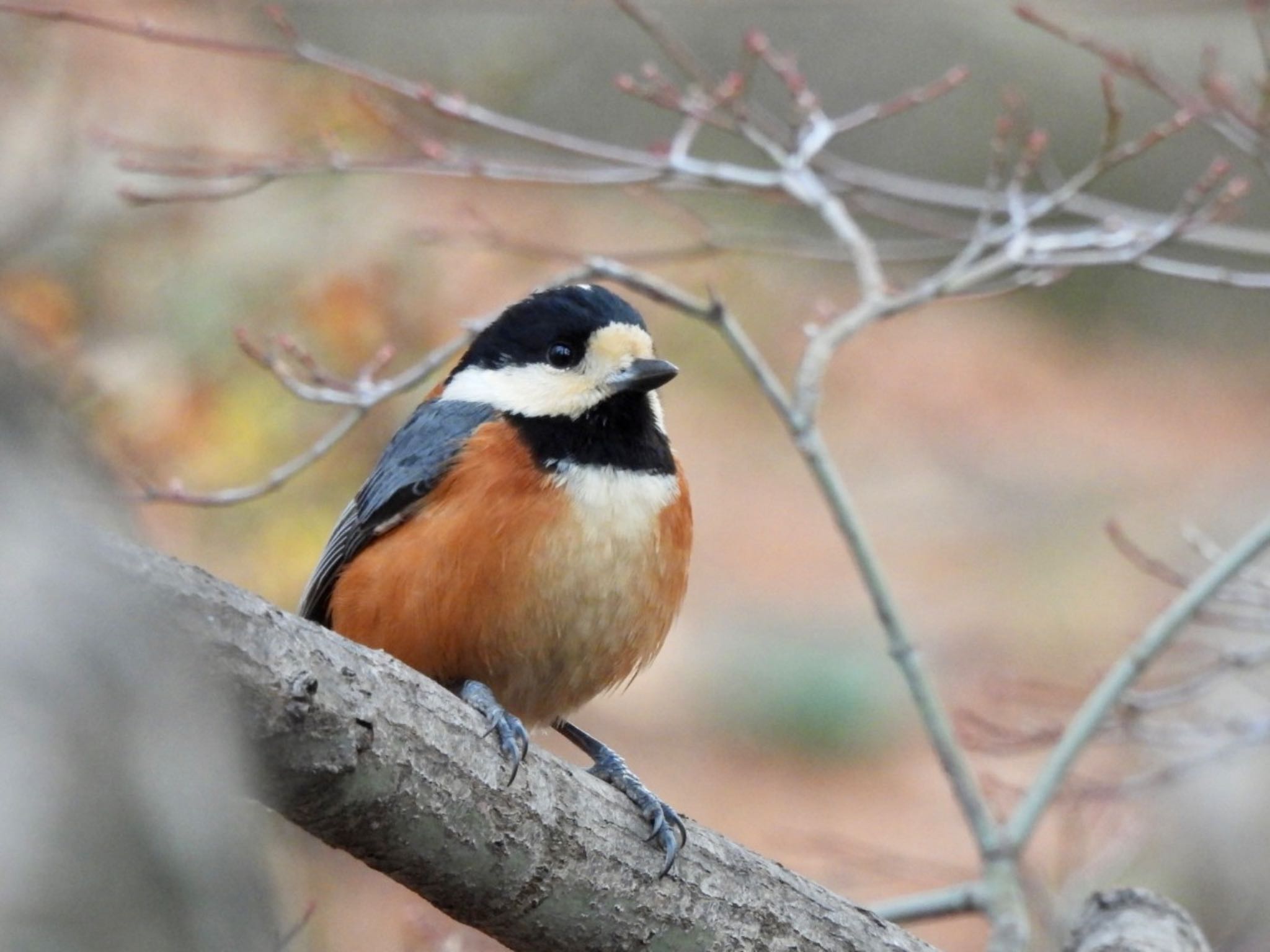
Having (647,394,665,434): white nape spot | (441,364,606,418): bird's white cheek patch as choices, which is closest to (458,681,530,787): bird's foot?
(441,364,606,418): bird's white cheek patch

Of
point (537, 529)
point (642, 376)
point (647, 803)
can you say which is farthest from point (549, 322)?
point (647, 803)

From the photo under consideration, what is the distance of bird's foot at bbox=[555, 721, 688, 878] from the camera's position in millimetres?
3801

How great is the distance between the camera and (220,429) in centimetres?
679

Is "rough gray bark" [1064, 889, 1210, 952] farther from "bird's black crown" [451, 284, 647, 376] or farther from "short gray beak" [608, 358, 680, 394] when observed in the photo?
"bird's black crown" [451, 284, 647, 376]

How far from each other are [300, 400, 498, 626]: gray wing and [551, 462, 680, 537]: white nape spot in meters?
0.36

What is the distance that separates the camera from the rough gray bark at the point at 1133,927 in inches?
169

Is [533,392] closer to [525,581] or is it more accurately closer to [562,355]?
[562,355]

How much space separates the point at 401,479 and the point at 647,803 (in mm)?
1253

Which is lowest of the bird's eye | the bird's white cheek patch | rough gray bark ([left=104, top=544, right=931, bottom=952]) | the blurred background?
rough gray bark ([left=104, top=544, right=931, bottom=952])

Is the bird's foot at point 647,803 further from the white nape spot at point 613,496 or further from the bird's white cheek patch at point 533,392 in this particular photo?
the bird's white cheek patch at point 533,392

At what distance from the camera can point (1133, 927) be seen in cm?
435

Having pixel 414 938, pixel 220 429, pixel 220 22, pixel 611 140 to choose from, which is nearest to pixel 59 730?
pixel 414 938

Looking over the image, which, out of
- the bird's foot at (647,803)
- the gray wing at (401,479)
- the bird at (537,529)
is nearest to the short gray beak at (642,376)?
the bird at (537,529)

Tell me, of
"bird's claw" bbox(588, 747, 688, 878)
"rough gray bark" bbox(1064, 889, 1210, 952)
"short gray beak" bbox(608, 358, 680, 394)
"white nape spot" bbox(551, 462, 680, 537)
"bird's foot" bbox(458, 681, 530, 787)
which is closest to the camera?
"bird's foot" bbox(458, 681, 530, 787)
